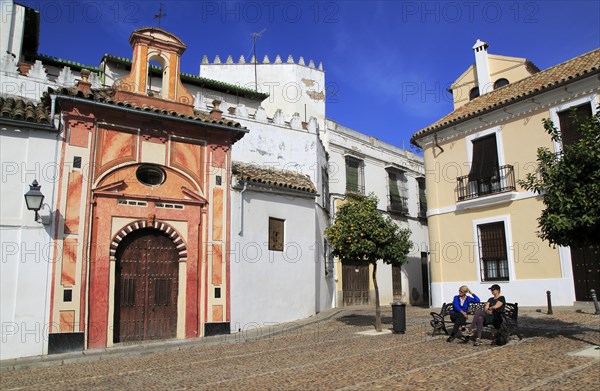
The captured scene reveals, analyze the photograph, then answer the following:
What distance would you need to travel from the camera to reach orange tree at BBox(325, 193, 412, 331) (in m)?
11.3

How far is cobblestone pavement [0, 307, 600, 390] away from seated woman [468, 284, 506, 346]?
362mm

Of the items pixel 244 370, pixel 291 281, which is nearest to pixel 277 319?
pixel 291 281

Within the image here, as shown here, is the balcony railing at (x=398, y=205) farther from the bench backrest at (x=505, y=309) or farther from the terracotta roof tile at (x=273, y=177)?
the bench backrest at (x=505, y=309)

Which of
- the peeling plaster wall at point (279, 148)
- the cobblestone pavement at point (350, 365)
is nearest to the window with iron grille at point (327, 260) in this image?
the peeling plaster wall at point (279, 148)

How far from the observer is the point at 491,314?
29.2ft

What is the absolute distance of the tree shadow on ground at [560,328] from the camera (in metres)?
8.79

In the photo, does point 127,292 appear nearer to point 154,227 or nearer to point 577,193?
point 154,227

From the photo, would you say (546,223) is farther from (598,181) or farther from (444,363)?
(444,363)

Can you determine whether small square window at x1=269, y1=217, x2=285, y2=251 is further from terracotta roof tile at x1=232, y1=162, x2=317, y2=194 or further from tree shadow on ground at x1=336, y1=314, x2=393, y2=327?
tree shadow on ground at x1=336, y1=314, x2=393, y2=327

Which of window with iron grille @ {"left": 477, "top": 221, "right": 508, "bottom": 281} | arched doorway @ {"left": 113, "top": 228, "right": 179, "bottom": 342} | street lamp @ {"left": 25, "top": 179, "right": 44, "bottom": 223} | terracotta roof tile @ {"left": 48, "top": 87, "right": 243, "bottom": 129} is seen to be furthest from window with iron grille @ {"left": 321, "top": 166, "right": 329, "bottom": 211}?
street lamp @ {"left": 25, "top": 179, "right": 44, "bottom": 223}

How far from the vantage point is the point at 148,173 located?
1177 centimetres

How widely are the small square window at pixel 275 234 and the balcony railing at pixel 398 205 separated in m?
9.68

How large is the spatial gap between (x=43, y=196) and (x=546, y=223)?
32.2 ft

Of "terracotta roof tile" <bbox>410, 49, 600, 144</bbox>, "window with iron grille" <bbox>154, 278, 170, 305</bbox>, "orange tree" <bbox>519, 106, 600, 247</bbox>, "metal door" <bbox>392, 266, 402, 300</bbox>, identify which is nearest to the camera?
"orange tree" <bbox>519, 106, 600, 247</bbox>
